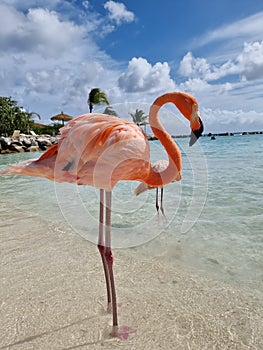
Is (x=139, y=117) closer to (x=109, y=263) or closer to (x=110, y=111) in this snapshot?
(x=110, y=111)

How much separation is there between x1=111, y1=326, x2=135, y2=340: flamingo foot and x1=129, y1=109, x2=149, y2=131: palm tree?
172 cm

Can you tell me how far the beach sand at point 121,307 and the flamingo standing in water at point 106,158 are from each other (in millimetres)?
210

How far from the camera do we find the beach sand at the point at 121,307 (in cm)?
211

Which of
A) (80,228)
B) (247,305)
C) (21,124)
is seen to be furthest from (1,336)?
(21,124)

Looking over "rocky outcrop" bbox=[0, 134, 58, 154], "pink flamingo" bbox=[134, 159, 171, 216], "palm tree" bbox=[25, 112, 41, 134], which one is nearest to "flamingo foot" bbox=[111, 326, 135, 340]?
"pink flamingo" bbox=[134, 159, 171, 216]

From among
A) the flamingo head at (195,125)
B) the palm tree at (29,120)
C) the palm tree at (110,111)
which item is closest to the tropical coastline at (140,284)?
the flamingo head at (195,125)

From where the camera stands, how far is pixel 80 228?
464cm

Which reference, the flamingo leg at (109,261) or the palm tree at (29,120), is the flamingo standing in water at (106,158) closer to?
the flamingo leg at (109,261)

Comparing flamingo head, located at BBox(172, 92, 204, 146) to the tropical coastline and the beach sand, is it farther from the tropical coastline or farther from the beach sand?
the beach sand

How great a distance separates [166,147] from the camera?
8.93 ft

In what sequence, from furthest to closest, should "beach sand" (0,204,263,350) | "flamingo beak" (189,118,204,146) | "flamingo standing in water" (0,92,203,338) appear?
"flamingo beak" (189,118,204,146) → "flamingo standing in water" (0,92,203,338) → "beach sand" (0,204,263,350)

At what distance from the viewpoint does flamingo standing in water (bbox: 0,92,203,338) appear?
7.30ft

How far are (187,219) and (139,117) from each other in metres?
3.05

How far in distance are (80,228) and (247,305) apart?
2.80m
